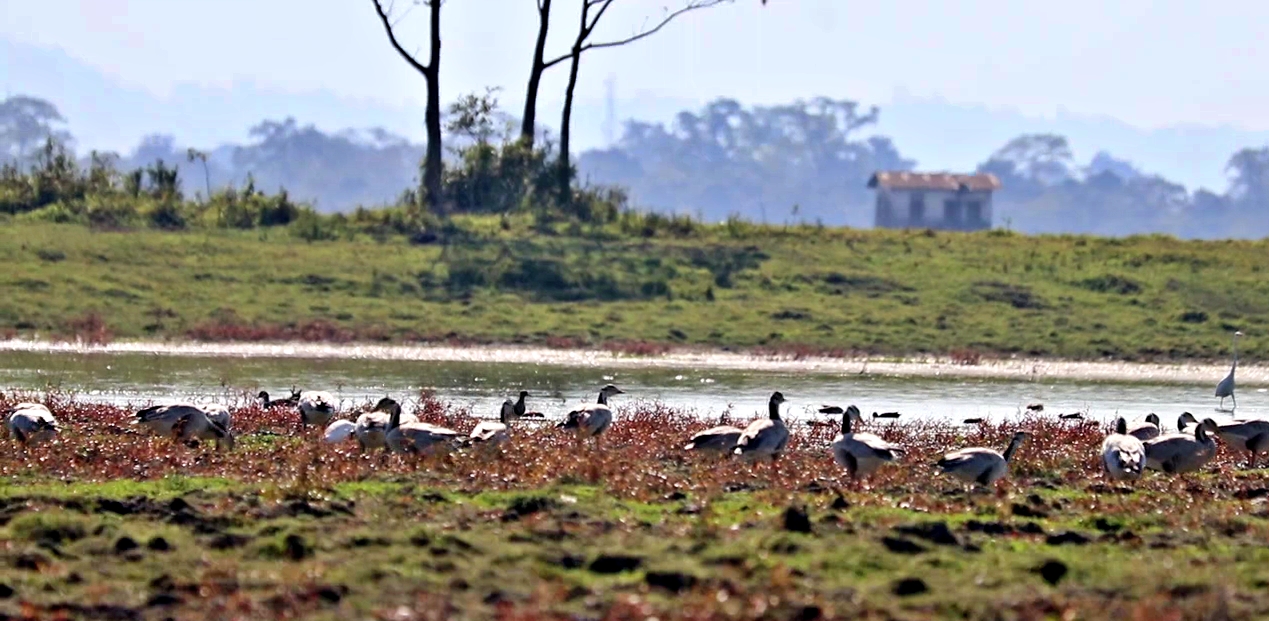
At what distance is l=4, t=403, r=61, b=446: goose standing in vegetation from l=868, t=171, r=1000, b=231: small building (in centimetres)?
10487

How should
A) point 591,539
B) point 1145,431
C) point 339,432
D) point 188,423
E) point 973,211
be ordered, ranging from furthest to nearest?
point 973,211, point 1145,431, point 339,432, point 188,423, point 591,539

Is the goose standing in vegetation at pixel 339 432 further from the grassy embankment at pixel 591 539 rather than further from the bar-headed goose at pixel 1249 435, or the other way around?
the bar-headed goose at pixel 1249 435

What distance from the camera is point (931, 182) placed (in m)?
124

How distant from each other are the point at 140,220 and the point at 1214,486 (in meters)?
35.9

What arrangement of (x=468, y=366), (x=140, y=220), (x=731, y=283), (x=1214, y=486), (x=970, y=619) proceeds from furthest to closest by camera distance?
(x=140, y=220) → (x=731, y=283) → (x=468, y=366) → (x=1214, y=486) → (x=970, y=619)

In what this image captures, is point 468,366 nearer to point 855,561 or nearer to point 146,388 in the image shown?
point 146,388

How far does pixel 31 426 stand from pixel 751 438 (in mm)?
7119

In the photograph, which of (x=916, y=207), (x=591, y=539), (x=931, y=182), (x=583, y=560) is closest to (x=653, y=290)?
(x=591, y=539)

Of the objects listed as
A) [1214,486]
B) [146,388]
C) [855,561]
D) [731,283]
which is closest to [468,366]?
[146,388]

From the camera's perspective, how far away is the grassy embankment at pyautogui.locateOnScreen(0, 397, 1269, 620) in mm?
11852

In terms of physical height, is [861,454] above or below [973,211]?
below

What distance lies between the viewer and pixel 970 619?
11586 millimetres

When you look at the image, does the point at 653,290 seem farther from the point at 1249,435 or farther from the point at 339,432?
the point at 339,432

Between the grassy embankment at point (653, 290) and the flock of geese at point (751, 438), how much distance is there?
18.8 m
